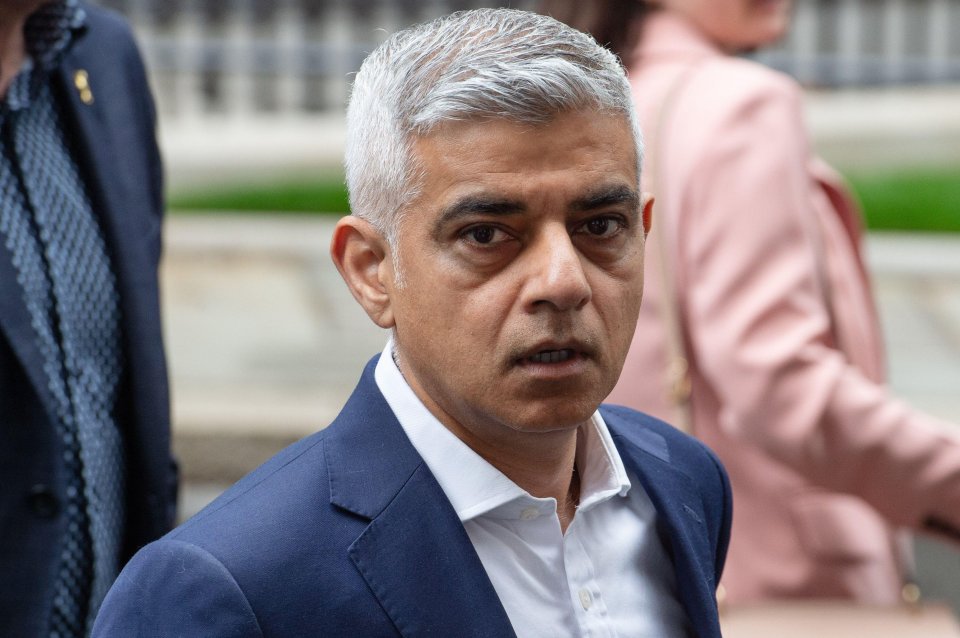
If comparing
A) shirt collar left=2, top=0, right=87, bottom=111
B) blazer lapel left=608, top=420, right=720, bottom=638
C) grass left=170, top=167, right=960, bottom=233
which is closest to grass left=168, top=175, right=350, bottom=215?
grass left=170, top=167, right=960, bottom=233

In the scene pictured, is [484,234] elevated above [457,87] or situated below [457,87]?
below

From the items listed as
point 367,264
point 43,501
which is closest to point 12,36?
point 43,501

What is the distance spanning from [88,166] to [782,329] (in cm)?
127

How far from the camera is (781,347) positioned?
287 centimetres

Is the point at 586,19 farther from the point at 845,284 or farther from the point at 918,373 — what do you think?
the point at 918,373

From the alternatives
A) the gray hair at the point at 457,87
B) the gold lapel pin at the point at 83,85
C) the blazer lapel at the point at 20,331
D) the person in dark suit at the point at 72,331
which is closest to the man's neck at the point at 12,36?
the person in dark suit at the point at 72,331

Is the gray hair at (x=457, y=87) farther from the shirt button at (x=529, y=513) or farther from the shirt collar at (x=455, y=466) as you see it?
the shirt button at (x=529, y=513)

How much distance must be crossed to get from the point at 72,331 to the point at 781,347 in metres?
1.24

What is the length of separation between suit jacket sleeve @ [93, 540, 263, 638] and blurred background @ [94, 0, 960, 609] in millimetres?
4111

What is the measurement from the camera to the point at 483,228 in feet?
6.11

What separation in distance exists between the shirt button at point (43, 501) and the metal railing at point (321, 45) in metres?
9.78

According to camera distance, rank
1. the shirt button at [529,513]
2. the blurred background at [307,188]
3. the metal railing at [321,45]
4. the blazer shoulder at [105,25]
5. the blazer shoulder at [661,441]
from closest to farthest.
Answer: the shirt button at [529,513]
the blazer shoulder at [661,441]
the blazer shoulder at [105,25]
the blurred background at [307,188]
the metal railing at [321,45]

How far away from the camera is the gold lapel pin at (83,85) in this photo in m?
2.87

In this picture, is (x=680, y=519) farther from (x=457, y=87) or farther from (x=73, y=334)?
(x=73, y=334)
